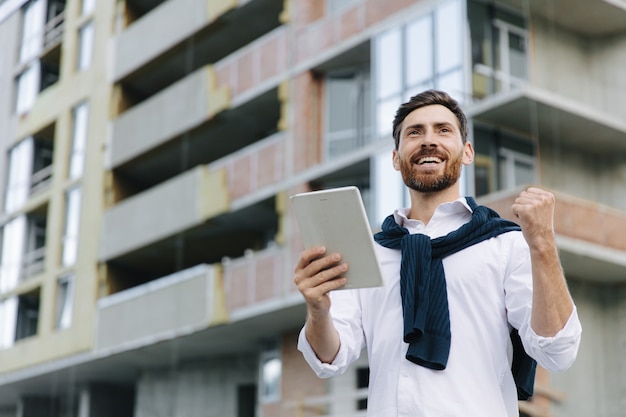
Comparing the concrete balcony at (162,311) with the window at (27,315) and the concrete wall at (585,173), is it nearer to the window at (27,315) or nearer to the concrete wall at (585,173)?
the window at (27,315)

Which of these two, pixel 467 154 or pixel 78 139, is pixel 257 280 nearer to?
pixel 78 139

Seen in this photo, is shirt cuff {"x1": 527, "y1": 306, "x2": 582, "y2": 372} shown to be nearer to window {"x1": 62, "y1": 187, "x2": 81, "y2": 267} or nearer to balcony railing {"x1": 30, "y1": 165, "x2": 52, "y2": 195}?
window {"x1": 62, "y1": 187, "x2": 81, "y2": 267}

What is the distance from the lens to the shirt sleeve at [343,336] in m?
3.60

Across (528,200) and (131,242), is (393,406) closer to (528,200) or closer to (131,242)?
(528,200)

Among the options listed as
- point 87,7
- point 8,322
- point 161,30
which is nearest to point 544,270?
point 161,30

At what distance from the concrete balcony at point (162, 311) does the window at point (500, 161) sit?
7243 millimetres

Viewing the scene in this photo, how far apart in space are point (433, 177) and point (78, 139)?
98.4 feet

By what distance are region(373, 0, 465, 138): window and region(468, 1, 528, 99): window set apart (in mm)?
299

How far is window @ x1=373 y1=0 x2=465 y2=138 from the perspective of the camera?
20.7 metres

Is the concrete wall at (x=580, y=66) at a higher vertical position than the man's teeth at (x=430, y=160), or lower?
higher

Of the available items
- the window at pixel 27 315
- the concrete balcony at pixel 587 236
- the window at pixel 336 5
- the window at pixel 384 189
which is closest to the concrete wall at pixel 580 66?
the concrete balcony at pixel 587 236

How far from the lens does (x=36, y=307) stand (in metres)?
34.2

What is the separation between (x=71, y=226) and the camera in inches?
1256

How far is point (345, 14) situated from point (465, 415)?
68.4 ft
